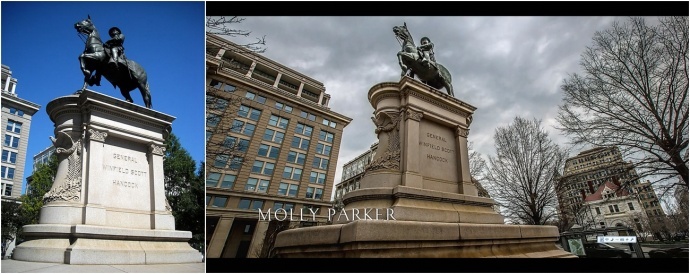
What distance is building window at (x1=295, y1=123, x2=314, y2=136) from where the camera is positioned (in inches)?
2099

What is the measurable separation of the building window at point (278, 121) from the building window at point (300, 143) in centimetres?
257

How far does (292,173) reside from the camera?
2005 inches

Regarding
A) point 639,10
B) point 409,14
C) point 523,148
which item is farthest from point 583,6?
point 523,148

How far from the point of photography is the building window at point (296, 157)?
51.5 metres

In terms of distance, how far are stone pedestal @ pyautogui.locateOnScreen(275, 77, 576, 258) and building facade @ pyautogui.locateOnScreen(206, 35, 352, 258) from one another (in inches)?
1134

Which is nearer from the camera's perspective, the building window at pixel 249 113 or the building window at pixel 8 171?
the building window at pixel 8 171

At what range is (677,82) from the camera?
12.3m

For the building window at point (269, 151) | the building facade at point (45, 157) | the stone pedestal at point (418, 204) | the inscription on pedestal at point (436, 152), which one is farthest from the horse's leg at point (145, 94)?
the building window at point (269, 151)

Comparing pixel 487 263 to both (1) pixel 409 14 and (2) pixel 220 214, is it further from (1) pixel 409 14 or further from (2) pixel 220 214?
(2) pixel 220 214

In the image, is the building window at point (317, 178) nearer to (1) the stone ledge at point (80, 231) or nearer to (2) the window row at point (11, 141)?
(2) the window row at point (11, 141)

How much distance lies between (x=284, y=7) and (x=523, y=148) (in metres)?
19.2

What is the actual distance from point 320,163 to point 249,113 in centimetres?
1400

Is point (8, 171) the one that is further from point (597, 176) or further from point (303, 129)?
point (597, 176)

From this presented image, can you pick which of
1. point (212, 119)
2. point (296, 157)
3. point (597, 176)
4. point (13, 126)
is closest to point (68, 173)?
point (212, 119)
